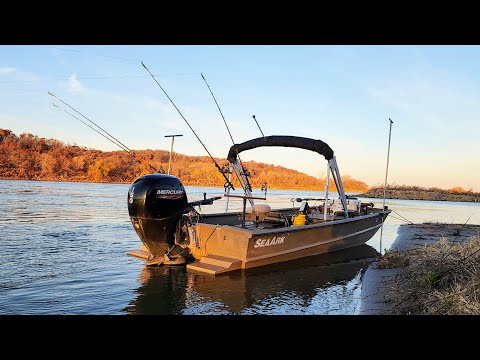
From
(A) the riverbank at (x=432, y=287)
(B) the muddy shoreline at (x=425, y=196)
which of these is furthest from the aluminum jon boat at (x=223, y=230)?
(B) the muddy shoreline at (x=425, y=196)

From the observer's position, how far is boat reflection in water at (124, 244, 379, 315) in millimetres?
6988

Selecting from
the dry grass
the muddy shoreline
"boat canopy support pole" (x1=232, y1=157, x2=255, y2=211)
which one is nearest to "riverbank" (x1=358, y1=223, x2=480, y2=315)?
the dry grass

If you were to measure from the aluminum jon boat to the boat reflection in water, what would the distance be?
Answer: 1.11ft

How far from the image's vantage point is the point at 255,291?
26.6 feet

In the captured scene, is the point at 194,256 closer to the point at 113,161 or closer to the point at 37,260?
the point at 37,260

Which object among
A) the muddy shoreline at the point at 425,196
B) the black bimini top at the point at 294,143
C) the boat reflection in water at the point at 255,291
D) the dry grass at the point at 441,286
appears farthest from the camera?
the muddy shoreline at the point at 425,196

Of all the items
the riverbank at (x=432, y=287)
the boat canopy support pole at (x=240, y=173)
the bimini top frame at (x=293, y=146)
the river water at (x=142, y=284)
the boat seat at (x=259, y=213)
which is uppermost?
the bimini top frame at (x=293, y=146)

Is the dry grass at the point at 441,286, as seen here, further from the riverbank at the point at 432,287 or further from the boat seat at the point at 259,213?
the boat seat at the point at 259,213

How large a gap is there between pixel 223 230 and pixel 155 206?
1.78 meters

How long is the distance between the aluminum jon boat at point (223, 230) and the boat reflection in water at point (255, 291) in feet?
1.11

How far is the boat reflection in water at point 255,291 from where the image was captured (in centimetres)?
699
